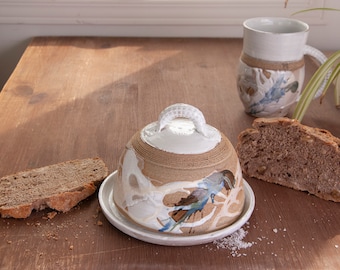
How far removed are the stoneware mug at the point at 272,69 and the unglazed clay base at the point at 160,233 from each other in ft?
1.30

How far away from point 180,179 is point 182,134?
0.25 ft

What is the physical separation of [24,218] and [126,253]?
19 centimetres

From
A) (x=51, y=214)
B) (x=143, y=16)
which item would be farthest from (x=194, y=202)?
(x=143, y=16)

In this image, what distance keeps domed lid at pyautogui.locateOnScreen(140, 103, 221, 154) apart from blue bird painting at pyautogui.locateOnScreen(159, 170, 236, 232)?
0.05 meters

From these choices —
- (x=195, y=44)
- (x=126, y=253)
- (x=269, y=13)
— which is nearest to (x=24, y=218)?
(x=126, y=253)

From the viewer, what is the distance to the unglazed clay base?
87cm

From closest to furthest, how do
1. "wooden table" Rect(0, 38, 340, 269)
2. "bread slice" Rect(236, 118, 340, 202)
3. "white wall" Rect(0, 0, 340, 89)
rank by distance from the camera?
"wooden table" Rect(0, 38, 340, 269) < "bread slice" Rect(236, 118, 340, 202) < "white wall" Rect(0, 0, 340, 89)

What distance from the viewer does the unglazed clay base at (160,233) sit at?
0.87m

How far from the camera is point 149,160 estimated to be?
887mm

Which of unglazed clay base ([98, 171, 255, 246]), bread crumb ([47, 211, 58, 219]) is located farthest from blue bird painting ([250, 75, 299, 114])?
bread crumb ([47, 211, 58, 219])

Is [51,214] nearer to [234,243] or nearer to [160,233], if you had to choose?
[160,233]

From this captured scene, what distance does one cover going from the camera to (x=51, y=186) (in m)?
1.01

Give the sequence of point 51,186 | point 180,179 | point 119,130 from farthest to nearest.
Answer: point 119,130 < point 51,186 < point 180,179

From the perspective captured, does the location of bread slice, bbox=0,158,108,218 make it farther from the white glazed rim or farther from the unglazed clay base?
the white glazed rim
